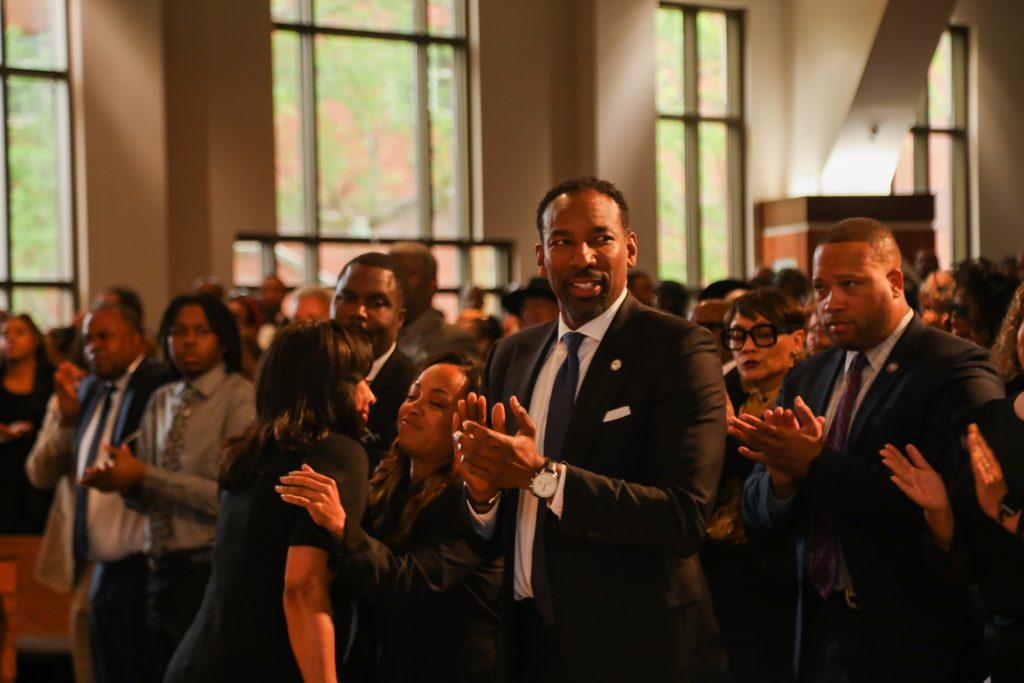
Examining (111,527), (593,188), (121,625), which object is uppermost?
(593,188)

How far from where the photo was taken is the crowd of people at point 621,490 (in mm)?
2486

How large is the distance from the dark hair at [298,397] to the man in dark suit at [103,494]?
1.44 metres

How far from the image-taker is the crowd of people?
8.16 ft

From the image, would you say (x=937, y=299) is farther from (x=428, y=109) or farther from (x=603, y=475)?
(x=428, y=109)

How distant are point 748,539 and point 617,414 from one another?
109 centimetres

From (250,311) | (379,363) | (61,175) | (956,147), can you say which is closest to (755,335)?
(379,363)

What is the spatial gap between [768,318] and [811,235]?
37.2 feet

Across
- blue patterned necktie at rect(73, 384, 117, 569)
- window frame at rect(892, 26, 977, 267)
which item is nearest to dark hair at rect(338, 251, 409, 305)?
blue patterned necktie at rect(73, 384, 117, 569)

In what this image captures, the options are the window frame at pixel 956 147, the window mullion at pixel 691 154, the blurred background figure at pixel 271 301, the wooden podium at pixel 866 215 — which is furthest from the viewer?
the window frame at pixel 956 147

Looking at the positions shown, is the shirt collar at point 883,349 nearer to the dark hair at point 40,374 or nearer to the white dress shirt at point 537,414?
the white dress shirt at point 537,414

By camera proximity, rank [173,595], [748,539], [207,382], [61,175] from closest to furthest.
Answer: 1. [748,539]
2. [173,595]
3. [207,382]
4. [61,175]

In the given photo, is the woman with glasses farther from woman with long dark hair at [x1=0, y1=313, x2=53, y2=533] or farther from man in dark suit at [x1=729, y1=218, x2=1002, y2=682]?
woman with long dark hair at [x1=0, y1=313, x2=53, y2=533]

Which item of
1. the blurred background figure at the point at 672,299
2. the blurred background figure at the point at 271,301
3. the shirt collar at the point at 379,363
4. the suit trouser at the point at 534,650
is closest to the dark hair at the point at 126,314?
the shirt collar at the point at 379,363

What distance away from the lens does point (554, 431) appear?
257 cm
